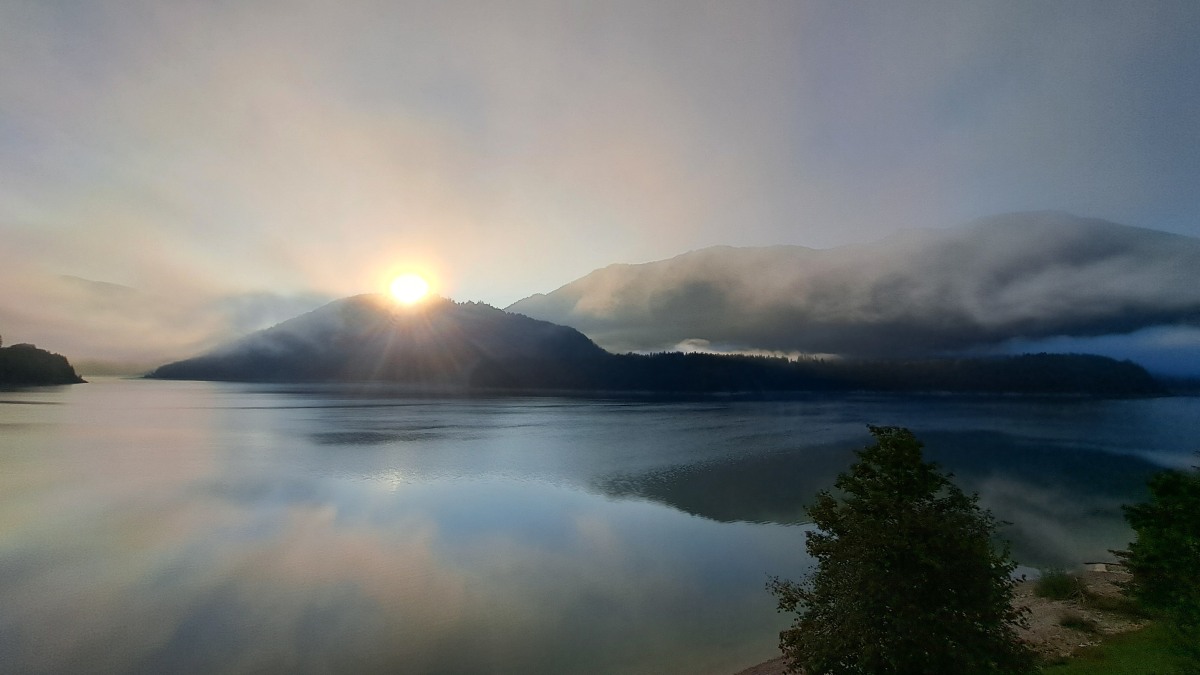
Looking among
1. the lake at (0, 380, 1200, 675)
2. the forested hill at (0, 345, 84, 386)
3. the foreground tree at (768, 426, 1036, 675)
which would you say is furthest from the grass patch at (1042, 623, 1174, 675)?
the forested hill at (0, 345, 84, 386)

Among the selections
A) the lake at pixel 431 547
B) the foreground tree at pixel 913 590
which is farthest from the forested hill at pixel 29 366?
the foreground tree at pixel 913 590

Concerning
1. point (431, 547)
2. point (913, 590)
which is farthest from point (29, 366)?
point (913, 590)

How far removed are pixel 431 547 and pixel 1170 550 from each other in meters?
24.4

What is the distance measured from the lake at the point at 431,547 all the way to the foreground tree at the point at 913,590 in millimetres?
7466

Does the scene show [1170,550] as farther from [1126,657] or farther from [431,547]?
[431,547]

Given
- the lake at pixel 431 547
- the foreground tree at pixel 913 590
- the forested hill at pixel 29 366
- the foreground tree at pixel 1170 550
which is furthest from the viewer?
the forested hill at pixel 29 366

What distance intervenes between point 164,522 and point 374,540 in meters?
12.1

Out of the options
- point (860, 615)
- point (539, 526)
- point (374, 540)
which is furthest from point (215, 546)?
point (860, 615)

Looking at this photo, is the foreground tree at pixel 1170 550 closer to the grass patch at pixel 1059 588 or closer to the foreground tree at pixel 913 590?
the grass patch at pixel 1059 588

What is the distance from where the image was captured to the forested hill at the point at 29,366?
16200 centimetres

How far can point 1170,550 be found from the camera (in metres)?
13.3

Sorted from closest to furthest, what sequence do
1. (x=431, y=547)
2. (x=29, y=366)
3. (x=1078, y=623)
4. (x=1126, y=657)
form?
(x=1126, y=657), (x=1078, y=623), (x=431, y=547), (x=29, y=366)

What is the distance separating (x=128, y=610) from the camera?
16.7 meters

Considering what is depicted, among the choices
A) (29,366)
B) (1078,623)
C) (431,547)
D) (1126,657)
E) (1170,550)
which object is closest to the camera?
(1126,657)
